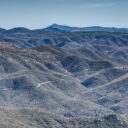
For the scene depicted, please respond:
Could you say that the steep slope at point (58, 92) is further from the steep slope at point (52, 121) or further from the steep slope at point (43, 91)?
the steep slope at point (52, 121)

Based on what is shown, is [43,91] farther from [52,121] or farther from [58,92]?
[52,121]

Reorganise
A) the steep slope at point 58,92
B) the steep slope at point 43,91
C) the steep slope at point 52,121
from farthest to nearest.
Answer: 1. the steep slope at point 58,92
2. the steep slope at point 43,91
3. the steep slope at point 52,121

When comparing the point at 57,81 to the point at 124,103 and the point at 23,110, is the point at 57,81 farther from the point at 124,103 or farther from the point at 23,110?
the point at 23,110

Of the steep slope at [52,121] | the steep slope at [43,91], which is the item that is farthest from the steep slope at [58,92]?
the steep slope at [52,121]

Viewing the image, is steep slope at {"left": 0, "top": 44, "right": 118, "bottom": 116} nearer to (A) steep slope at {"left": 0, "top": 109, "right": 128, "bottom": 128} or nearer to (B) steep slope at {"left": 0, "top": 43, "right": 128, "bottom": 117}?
(B) steep slope at {"left": 0, "top": 43, "right": 128, "bottom": 117}

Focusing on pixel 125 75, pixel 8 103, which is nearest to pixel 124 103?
pixel 125 75

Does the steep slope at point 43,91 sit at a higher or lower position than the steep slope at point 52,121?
lower

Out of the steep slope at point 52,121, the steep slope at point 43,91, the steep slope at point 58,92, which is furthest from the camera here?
the steep slope at point 58,92

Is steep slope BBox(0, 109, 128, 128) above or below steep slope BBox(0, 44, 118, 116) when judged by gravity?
above

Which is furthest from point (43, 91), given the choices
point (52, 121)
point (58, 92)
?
point (52, 121)

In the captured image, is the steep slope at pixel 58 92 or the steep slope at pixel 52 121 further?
the steep slope at pixel 58 92

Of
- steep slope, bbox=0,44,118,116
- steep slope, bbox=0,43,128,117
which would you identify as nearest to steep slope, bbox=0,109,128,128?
steep slope, bbox=0,44,118,116

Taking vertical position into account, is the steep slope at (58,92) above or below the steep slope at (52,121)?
below
